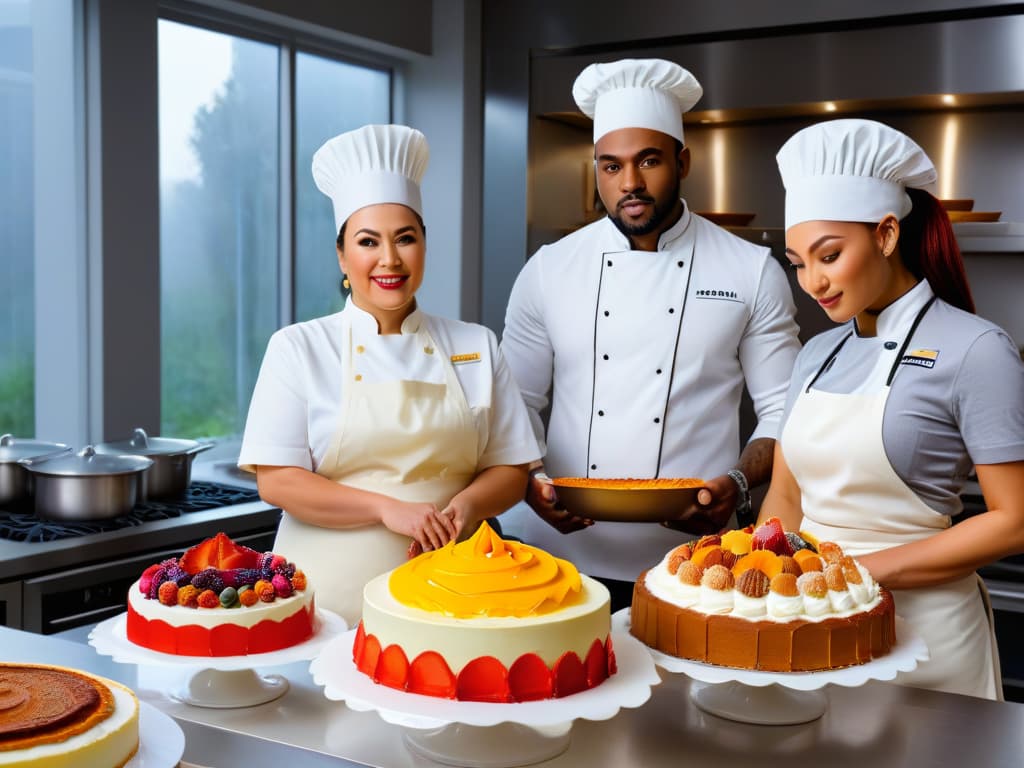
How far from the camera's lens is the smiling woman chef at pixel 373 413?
189 cm

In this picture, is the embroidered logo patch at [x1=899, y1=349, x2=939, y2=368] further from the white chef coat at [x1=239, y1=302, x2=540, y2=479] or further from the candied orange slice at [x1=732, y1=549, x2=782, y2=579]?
the white chef coat at [x1=239, y1=302, x2=540, y2=479]

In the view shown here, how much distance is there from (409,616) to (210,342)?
8.90 feet

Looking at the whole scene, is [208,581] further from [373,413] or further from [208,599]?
[373,413]

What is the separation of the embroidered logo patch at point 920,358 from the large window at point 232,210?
2520 mm

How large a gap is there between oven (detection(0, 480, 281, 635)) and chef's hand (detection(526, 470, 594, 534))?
39.2 inches

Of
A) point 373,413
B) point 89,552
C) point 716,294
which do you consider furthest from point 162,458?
point 716,294

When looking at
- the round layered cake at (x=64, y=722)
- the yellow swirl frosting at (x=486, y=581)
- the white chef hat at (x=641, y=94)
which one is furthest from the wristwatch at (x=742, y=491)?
the round layered cake at (x=64, y=722)

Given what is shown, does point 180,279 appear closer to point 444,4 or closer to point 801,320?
point 444,4

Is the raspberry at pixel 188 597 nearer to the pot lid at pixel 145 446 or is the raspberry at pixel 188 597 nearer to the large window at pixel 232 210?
the pot lid at pixel 145 446

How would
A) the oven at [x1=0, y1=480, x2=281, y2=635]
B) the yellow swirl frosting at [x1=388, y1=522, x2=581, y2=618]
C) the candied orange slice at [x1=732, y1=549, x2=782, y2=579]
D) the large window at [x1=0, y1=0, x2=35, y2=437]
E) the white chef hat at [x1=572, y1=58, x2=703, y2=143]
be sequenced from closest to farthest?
the yellow swirl frosting at [x1=388, y1=522, x2=581, y2=618], the candied orange slice at [x1=732, y1=549, x2=782, y2=579], the white chef hat at [x1=572, y1=58, x2=703, y2=143], the oven at [x1=0, y1=480, x2=281, y2=635], the large window at [x1=0, y1=0, x2=35, y2=437]

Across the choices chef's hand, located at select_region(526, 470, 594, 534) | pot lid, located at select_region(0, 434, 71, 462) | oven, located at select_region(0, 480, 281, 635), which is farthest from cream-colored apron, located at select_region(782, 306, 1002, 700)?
pot lid, located at select_region(0, 434, 71, 462)

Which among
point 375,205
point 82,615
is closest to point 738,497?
point 375,205

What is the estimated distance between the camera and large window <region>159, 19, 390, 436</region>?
3.54 m

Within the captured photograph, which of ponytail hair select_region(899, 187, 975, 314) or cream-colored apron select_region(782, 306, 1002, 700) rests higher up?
ponytail hair select_region(899, 187, 975, 314)
